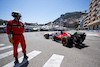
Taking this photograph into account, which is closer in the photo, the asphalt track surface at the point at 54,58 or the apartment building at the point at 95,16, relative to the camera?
the asphalt track surface at the point at 54,58

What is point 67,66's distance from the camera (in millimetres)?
1918

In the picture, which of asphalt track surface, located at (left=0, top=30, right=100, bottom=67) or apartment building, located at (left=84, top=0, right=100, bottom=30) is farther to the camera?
apartment building, located at (left=84, top=0, right=100, bottom=30)

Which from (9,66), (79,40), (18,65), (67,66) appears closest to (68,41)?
(79,40)

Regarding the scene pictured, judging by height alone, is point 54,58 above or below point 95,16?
below

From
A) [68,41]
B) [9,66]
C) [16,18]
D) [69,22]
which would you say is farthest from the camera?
[69,22]

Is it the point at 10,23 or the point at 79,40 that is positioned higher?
the point at 10,23

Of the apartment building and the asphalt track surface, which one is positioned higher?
the apartment building

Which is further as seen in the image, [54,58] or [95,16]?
[95,16]

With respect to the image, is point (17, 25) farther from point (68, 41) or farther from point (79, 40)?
point (79, 40)

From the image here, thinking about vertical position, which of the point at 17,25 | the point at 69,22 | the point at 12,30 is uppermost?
the point at 69,22

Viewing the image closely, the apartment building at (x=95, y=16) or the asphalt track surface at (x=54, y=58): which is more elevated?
the apartment building at (x=95, y=16)

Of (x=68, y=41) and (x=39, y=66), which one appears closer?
(x=39, y=66)

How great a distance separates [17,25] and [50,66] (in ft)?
6.45

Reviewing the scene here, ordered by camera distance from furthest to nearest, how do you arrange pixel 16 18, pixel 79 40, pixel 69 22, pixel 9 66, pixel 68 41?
pixel 69 22, pixel 79 40, pixel 68 41, pixel 16 18, pixel 9 66
